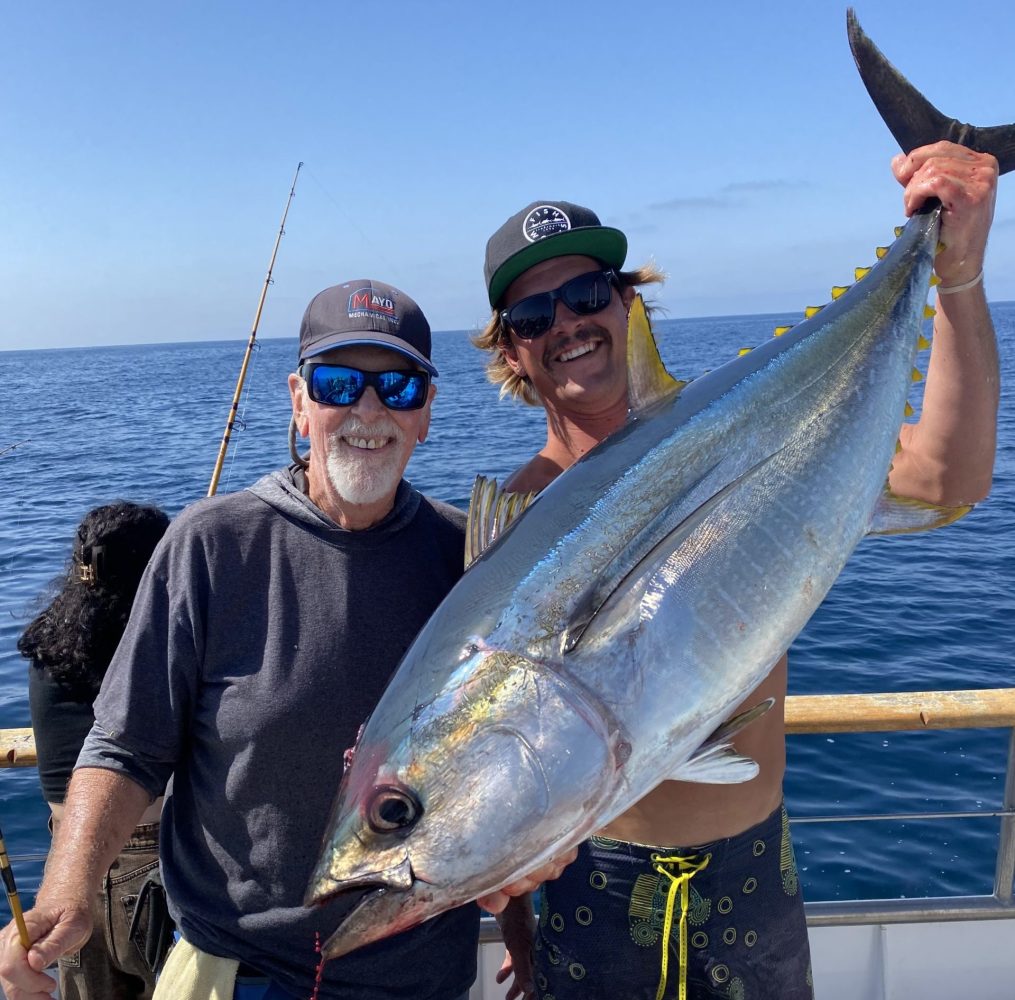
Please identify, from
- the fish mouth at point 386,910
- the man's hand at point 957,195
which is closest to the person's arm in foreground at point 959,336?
the man's hand at point 957,195

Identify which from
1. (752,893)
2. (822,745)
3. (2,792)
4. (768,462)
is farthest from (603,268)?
(2,792)

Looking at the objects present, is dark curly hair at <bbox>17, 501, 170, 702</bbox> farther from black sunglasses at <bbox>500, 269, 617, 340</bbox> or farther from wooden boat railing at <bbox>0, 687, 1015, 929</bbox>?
black sunglasses at <bbox>500, 269, 617, 340</bbox>

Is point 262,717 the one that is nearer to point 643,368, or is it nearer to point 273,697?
point 273,697

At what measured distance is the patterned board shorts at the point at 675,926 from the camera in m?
2.20

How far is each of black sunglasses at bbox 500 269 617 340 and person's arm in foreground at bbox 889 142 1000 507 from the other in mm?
779

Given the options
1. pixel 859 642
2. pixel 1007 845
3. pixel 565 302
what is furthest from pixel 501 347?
pixel 859 642

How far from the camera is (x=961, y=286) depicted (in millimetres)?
2113

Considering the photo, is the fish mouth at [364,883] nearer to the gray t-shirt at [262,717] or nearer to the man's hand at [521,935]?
the gray t-shirt at [262,717]

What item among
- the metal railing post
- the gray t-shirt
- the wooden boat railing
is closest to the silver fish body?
the gray t-shirt

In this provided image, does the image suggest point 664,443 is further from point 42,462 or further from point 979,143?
point 42,462

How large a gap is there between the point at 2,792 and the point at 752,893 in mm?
6094

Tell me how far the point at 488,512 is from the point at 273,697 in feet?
2.19

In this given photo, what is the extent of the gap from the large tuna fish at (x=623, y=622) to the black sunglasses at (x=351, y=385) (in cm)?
63

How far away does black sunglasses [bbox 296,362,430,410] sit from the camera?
87.4 inches
